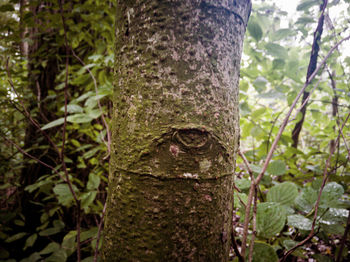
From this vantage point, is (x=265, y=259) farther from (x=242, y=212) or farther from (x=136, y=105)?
(x=136, y=105)

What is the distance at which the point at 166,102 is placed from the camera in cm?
40

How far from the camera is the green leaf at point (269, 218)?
2.26 ft

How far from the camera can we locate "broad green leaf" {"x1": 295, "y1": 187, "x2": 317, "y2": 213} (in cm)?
77

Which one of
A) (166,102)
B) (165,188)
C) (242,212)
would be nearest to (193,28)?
(166,102)

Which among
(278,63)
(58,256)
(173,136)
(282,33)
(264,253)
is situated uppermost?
(282,33)

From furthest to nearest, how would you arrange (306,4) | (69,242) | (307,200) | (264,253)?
(69,242)
(306,4)
(307,200)
(264,253)

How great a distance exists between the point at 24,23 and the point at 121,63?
0.97 metres

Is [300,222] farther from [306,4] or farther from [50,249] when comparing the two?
[50,249]

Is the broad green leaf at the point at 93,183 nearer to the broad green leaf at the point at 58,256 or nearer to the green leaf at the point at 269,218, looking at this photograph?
the broad green leaf at the point at 58,256

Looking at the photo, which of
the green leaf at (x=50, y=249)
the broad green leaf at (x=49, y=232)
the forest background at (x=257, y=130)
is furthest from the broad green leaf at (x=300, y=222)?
the broad green leaf at (x=49, y=232)

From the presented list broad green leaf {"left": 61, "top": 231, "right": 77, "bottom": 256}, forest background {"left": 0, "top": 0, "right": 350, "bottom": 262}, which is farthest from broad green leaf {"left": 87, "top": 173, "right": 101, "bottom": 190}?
broad green leaf {"left": 61, "top": 231, "right": 77, "bottom": 256}

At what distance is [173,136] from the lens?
0.39m

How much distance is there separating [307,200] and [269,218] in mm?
229

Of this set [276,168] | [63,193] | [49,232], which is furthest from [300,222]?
[49,232]
